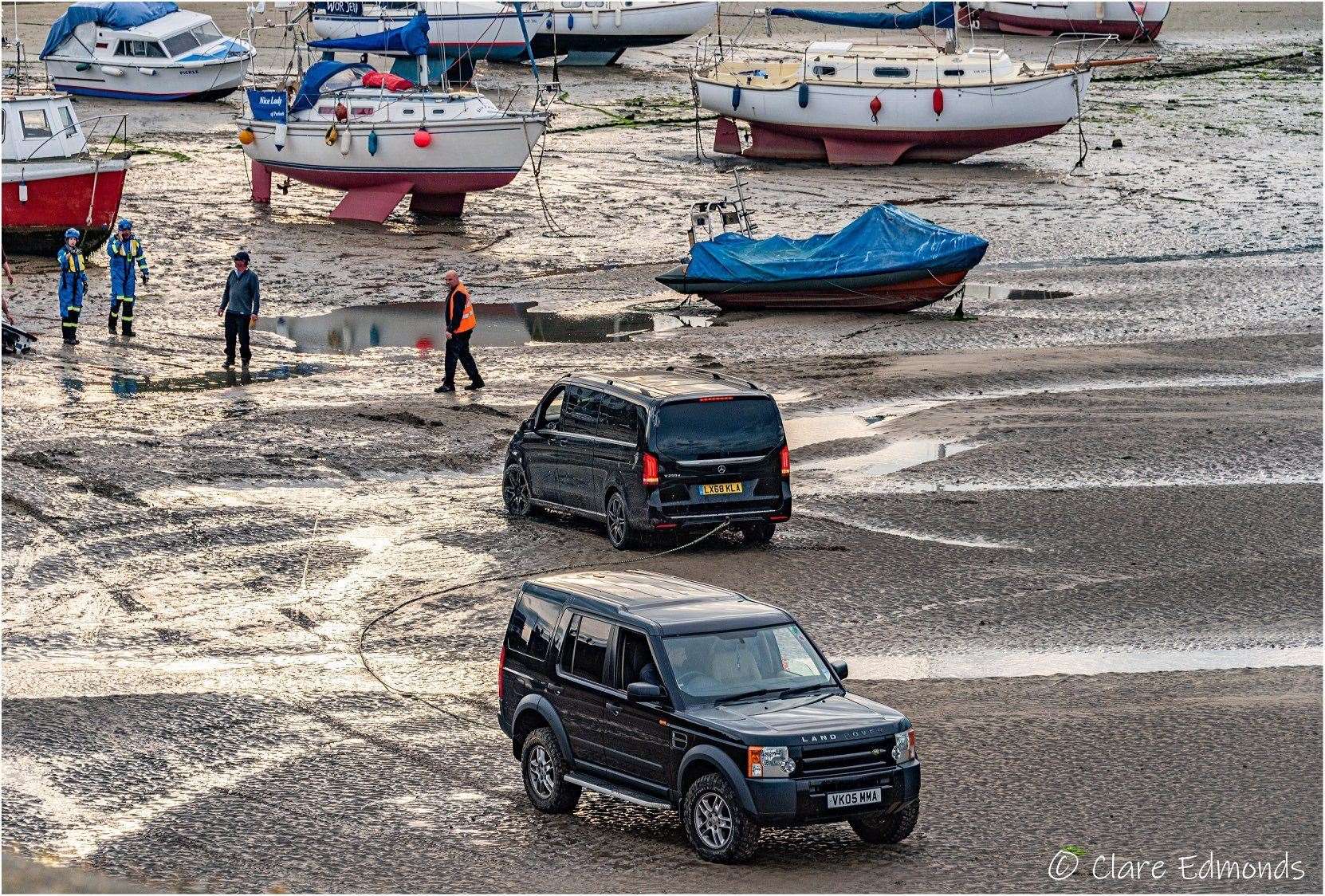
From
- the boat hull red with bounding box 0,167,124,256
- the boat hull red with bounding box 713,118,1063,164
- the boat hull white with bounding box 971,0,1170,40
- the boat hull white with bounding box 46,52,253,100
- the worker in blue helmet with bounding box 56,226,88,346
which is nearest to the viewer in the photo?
the worker in blue helmet with bounding box 56,226,88,346

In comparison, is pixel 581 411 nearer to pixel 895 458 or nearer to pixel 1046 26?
pixel 895 458

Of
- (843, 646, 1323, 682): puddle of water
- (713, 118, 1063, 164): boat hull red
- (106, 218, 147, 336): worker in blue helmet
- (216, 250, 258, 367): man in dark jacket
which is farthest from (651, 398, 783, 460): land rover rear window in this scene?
(713, 118, 1063, 164): boat hull red

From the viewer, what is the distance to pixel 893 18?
52.3m

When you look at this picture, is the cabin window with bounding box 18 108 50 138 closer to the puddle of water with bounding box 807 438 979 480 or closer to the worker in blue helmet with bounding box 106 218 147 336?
the worker in blue helmet with bounding box 106 218 147 336

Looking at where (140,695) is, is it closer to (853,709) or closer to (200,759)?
(200,759)

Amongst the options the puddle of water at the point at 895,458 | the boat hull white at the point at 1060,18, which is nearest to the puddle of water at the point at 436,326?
the puddle of water at the point at 895,458

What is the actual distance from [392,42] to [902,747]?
3432 centimetres

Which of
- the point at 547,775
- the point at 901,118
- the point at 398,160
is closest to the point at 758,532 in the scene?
the point at 547,775

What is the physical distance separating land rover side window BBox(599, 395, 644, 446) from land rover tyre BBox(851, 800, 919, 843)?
7.71m

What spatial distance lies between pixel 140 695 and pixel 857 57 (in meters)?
39.9

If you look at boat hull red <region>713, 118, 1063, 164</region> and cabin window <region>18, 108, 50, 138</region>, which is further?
boat hull red <region>713, 118, 1063, 164</region>

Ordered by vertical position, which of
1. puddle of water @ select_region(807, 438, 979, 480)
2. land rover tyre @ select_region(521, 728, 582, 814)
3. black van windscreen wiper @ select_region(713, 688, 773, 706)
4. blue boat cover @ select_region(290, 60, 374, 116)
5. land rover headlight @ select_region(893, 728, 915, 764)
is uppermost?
blue boat cover @ select_region(290, 60, 374, 116)

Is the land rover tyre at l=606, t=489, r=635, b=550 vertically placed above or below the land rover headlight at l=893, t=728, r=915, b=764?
below

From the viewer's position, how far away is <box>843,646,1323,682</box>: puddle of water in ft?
48.9
